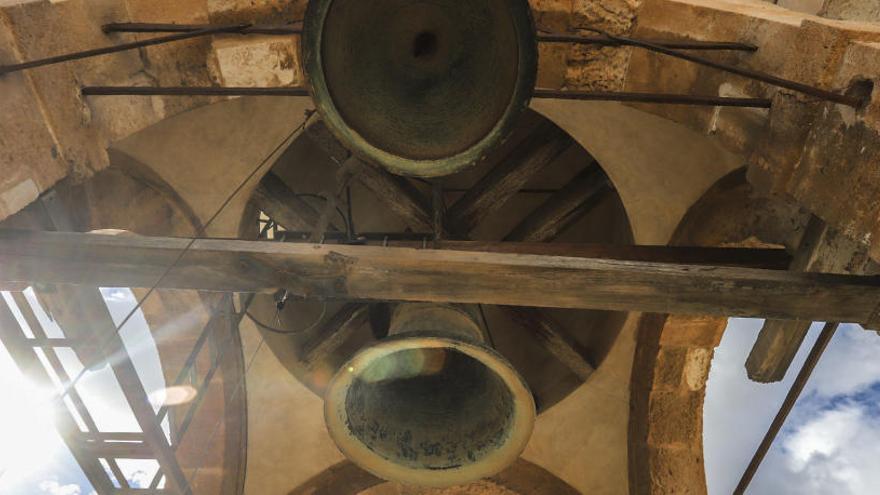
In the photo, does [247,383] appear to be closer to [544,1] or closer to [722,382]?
[544,1]

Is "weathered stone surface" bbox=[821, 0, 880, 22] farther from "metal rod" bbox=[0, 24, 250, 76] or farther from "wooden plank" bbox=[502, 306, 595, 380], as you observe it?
"metal rod" bbox=[0, 24, 250, 76]

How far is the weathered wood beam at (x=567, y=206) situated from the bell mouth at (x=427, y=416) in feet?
6.92

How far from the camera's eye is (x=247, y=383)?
510cm

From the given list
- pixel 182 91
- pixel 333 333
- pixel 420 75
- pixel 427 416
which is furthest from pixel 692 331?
pixel 182 91

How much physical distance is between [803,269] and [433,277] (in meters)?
1.95

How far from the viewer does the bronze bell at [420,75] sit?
8.18 feet

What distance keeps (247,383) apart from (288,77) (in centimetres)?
235

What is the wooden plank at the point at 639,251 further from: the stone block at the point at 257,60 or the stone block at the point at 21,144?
the stone block at the point at 21,144

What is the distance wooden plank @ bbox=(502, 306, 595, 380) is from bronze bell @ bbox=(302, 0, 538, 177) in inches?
111

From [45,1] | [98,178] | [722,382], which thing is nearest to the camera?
[45,1]

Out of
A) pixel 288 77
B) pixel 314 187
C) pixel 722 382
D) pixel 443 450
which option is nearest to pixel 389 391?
pixel 443 450

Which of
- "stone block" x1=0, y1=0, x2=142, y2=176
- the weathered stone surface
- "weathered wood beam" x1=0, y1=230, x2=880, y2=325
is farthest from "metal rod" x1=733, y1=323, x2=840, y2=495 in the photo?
"stone block" x1=0, y1=0, x2=142, y2=176

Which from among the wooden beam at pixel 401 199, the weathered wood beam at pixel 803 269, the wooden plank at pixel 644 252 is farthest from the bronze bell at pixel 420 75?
the wooden beam at pixel 401 199

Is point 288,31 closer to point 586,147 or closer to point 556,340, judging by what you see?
point 586,147
